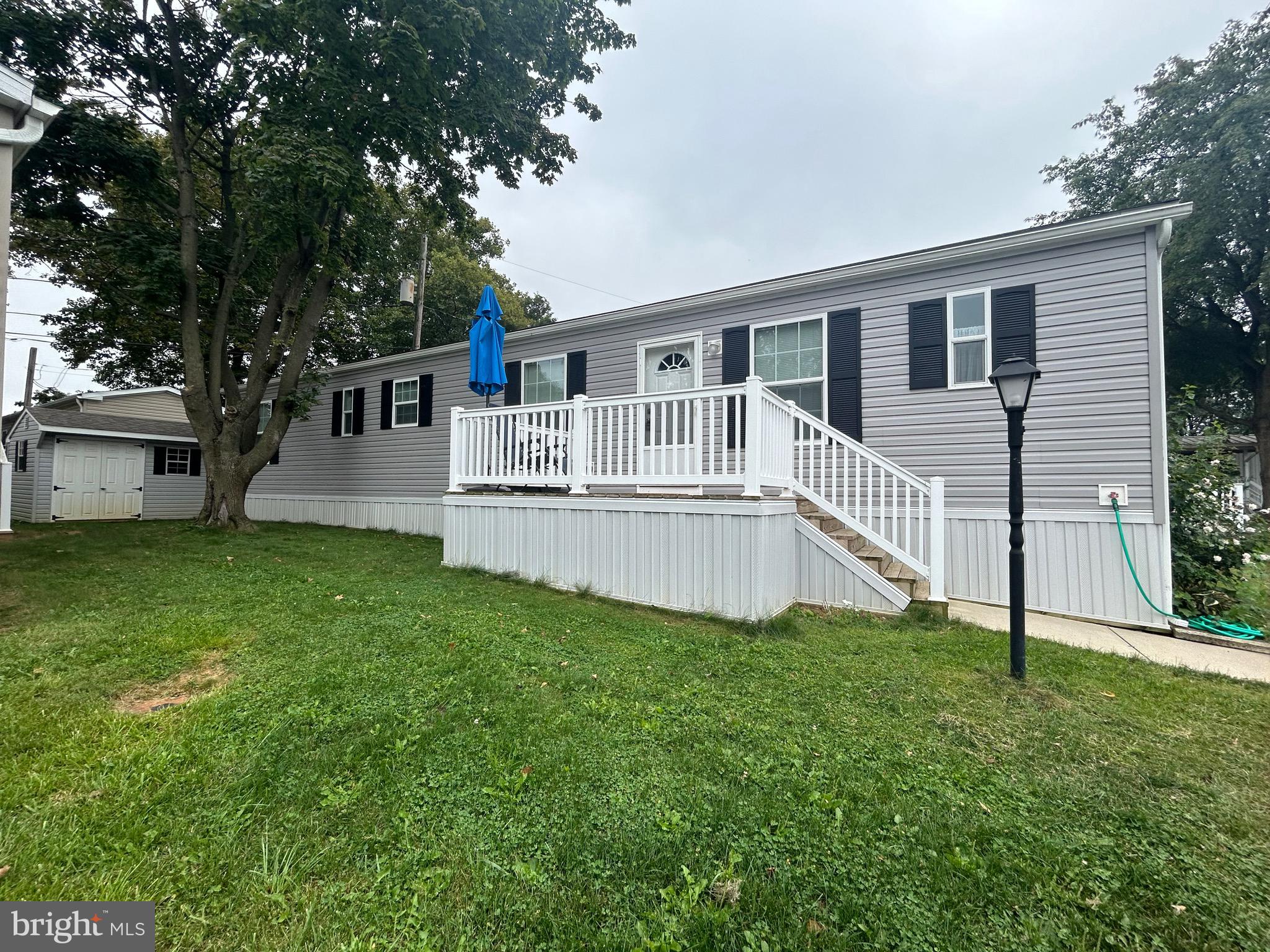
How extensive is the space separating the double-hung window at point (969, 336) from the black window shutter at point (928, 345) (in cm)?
7

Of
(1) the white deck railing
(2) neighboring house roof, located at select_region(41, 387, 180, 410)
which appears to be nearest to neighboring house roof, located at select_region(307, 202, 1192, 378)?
(1) the white deck railing

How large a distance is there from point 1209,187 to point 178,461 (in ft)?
90.3

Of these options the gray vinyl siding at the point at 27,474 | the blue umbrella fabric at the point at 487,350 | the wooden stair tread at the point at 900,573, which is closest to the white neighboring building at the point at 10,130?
the blue umbrella fabric at the point at 487,350

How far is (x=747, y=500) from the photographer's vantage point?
445 cm

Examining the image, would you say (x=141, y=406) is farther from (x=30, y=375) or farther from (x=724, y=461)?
(x=724, y=461)

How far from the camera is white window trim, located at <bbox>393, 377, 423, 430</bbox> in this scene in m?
10.7

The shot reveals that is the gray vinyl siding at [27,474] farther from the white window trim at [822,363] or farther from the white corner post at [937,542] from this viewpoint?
the white corner post at [937,542]

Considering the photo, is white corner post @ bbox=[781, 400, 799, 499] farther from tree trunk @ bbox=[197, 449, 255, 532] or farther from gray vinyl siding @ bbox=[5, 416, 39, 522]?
gray vinyl siding @ bbox=[5, 416, 39, 522]

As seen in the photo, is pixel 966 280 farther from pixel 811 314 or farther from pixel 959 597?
pixel 959 597

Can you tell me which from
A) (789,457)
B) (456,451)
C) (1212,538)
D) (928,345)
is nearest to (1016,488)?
(789,457)

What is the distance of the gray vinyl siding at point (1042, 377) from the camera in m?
5.27

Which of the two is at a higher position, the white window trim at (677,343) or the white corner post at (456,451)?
the white window trim at (677,343)

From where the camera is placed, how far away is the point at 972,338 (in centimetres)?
596

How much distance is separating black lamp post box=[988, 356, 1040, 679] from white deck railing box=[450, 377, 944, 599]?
129 cm
